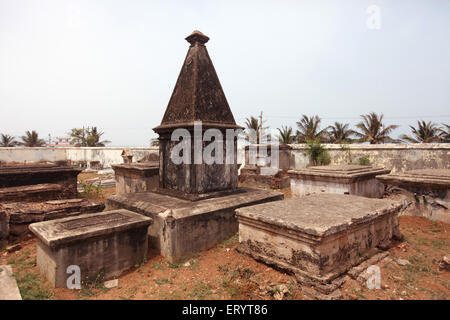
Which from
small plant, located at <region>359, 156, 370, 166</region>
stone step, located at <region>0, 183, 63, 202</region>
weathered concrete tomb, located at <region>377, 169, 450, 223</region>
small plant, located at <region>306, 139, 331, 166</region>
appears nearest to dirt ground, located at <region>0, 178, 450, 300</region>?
weathered concrete tomb, located at <region>377, 169, 450, 223</region>

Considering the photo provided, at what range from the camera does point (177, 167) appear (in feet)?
16.2

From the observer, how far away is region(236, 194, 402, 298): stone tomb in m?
2.66

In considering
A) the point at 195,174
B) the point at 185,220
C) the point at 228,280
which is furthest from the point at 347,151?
the point at 228,280

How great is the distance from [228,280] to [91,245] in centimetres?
169

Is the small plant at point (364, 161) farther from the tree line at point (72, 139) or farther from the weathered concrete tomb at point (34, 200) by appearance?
the tree line at point (72, 139)

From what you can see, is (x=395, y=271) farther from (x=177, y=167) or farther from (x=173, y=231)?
(x=177, y=167)

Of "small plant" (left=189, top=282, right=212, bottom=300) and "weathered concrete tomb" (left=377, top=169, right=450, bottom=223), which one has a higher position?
"weathered concrete tomb" (left=377, top=169, right=450, bottom=223)

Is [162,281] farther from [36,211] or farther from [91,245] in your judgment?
[36,211]

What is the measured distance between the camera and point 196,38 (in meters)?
5.27

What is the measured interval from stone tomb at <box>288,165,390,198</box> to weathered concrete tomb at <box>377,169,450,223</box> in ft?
2.88

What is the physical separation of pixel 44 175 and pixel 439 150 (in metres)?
12.9

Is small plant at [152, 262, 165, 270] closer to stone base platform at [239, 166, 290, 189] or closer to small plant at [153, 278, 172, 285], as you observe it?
small plant at [153, 278, 172, 285]
